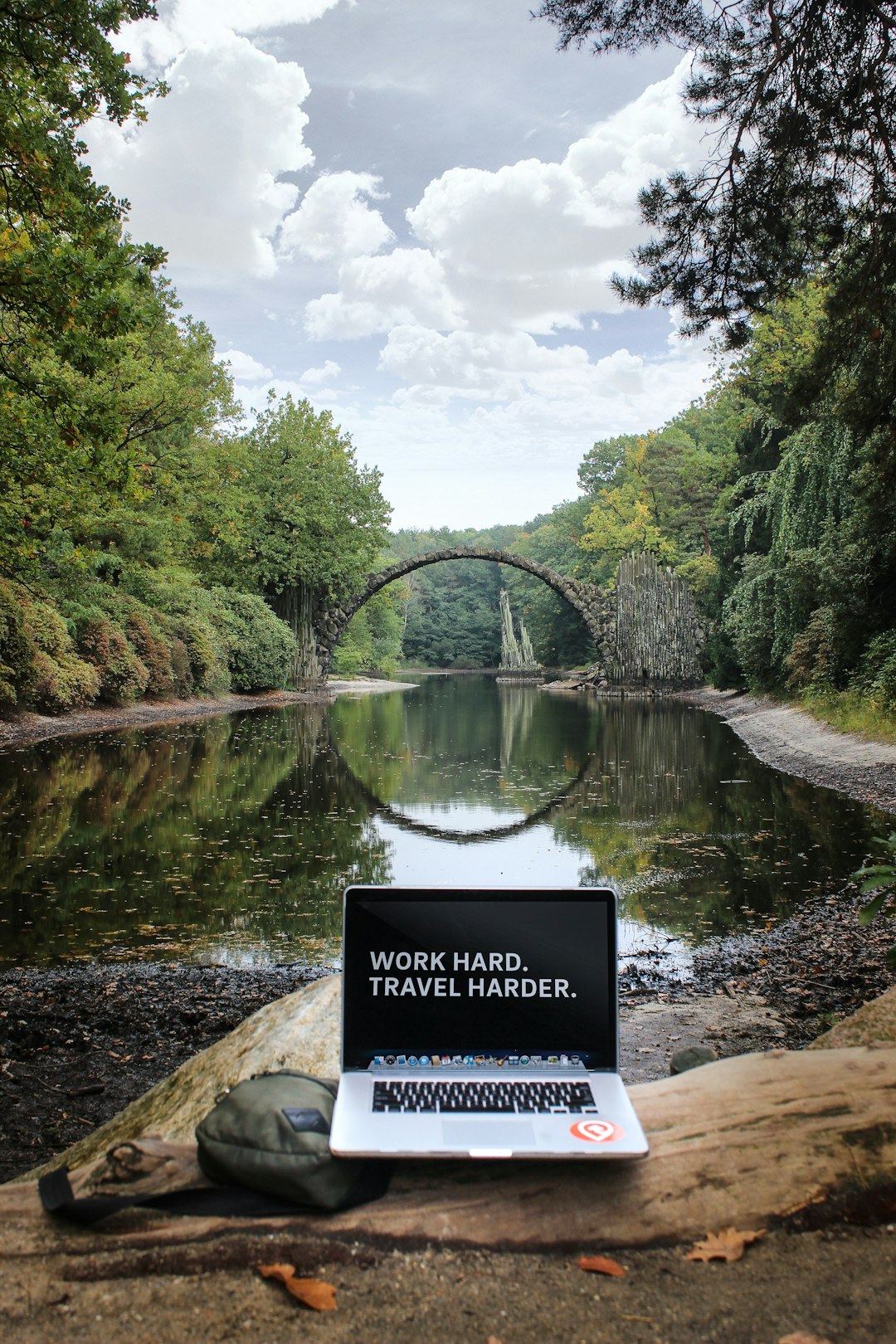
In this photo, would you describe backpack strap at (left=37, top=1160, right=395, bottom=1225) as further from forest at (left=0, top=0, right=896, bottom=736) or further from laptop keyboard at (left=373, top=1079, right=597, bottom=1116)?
forest at (left=0, top=0, right=896, bottom=736)

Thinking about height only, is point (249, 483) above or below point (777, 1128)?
above

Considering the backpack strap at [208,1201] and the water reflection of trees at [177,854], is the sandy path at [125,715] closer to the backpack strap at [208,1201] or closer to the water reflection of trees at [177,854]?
the water reflection of trees at [177,854]

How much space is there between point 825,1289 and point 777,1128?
1.26 feet

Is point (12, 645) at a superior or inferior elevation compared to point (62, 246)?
inferior

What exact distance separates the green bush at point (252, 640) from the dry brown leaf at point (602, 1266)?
101 feet

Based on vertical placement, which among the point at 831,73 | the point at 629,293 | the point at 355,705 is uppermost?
the point at 831,73

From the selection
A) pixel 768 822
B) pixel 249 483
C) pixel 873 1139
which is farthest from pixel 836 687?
pixel 249 483

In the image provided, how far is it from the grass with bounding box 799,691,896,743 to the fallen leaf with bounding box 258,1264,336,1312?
14.8m

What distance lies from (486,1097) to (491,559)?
44.6 meters

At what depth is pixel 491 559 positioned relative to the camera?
46375 millimetres

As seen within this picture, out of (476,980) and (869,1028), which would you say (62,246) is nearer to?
(476,980)

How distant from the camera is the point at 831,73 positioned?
21.9 feet

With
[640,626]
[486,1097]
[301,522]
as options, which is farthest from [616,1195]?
[640,626]

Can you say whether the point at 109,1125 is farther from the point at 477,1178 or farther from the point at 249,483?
the point at 249,483
